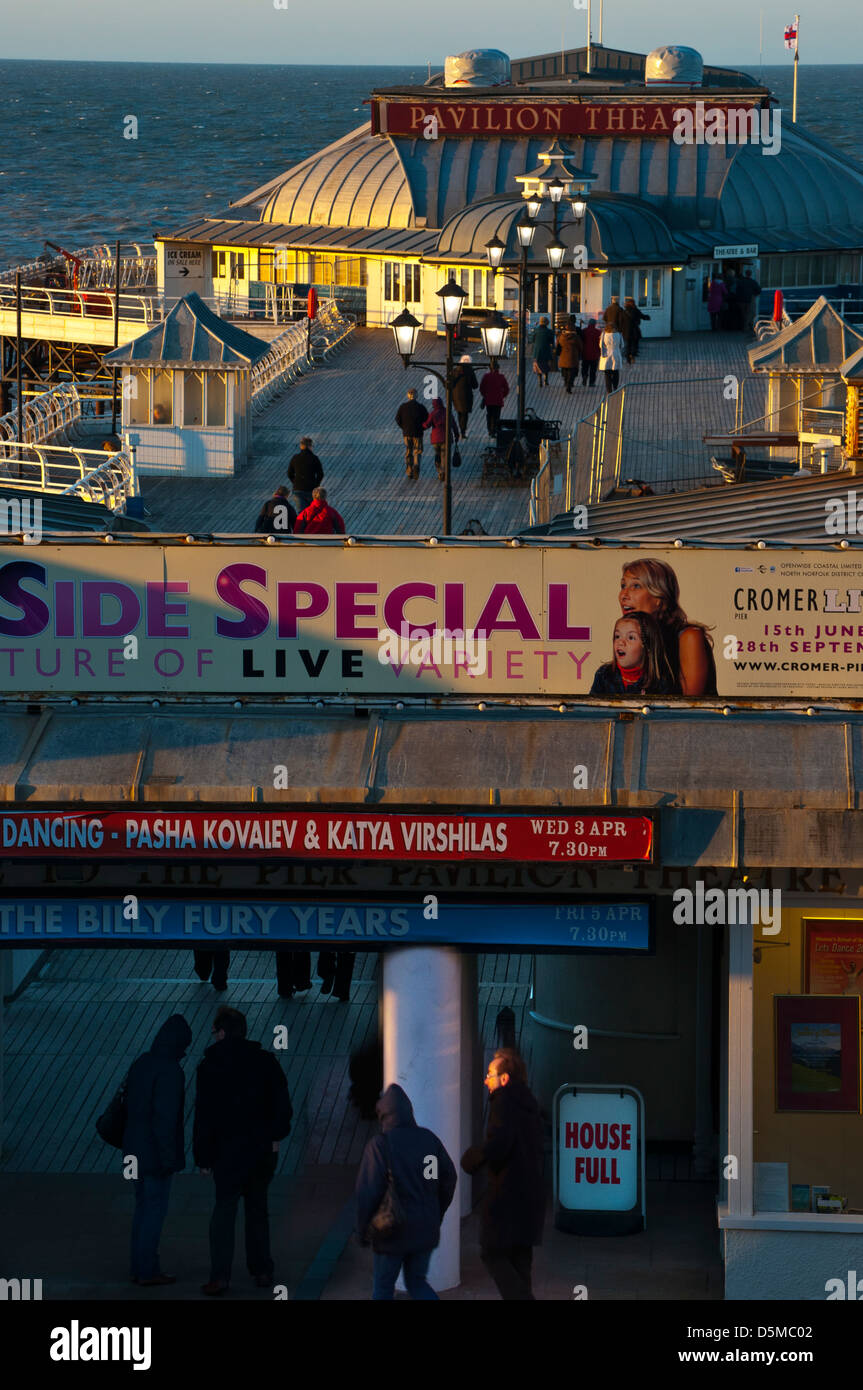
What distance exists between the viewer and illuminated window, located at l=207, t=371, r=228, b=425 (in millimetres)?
24750

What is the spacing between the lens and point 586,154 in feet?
161

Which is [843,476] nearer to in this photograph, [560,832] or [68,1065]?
[560,832]

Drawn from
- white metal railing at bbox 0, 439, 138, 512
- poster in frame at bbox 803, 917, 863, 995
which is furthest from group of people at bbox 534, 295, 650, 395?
poster in frame at bbox 803, 917, 863, 995

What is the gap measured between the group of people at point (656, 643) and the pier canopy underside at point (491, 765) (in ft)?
0.54

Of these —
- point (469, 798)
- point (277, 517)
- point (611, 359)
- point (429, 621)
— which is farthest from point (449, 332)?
point (611, 359)

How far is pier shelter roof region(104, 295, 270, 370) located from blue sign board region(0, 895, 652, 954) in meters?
13.1

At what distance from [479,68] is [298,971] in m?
45.3

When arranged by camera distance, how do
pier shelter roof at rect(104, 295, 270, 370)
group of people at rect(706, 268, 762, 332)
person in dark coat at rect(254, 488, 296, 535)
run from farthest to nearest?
group of people at rect(706, 268, 762, 332) → pier shelter roof at rect(104, 295, 270, 370) → person in dark coat at rect(254, 488, 296, 535)

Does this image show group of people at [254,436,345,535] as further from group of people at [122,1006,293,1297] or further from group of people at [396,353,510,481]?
group of people at [122,1006,293,1297]

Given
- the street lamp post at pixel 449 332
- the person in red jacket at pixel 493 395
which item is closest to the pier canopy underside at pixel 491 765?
the street lamp post at pixel 449 332

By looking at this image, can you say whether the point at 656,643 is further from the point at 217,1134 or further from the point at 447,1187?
the point at 217,1134

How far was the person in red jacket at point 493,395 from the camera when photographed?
999 inches
